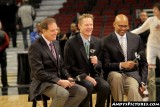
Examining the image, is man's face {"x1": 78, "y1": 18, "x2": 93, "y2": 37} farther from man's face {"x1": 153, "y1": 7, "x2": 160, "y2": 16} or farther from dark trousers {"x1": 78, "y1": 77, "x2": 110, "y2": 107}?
man's face {"x1": 153, "y1": 7, "x2": 160, "y2": 16}

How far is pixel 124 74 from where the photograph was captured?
4992 millimetres

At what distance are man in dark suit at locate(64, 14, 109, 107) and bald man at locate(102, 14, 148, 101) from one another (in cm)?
11

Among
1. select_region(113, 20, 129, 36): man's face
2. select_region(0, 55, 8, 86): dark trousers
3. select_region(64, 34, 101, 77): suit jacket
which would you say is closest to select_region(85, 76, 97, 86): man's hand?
select_region(64, 34, 101, 77): suit jacket

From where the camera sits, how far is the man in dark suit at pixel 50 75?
177 inches

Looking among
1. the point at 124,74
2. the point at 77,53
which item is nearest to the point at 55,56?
the point at 77,53

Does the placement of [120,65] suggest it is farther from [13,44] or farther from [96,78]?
[13,44]

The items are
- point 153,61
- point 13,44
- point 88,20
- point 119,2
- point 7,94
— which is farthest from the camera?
point 119,2

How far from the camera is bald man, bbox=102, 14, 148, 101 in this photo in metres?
4.79

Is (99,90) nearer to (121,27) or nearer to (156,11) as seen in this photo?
(121,27)

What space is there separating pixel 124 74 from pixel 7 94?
3.10m

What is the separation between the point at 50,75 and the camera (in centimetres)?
453

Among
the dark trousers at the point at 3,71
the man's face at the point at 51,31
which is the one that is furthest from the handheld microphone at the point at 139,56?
the dark trousers at the point at 3,71

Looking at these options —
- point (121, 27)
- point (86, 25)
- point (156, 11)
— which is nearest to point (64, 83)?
point (86, 25)

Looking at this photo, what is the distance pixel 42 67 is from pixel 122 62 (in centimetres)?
106
